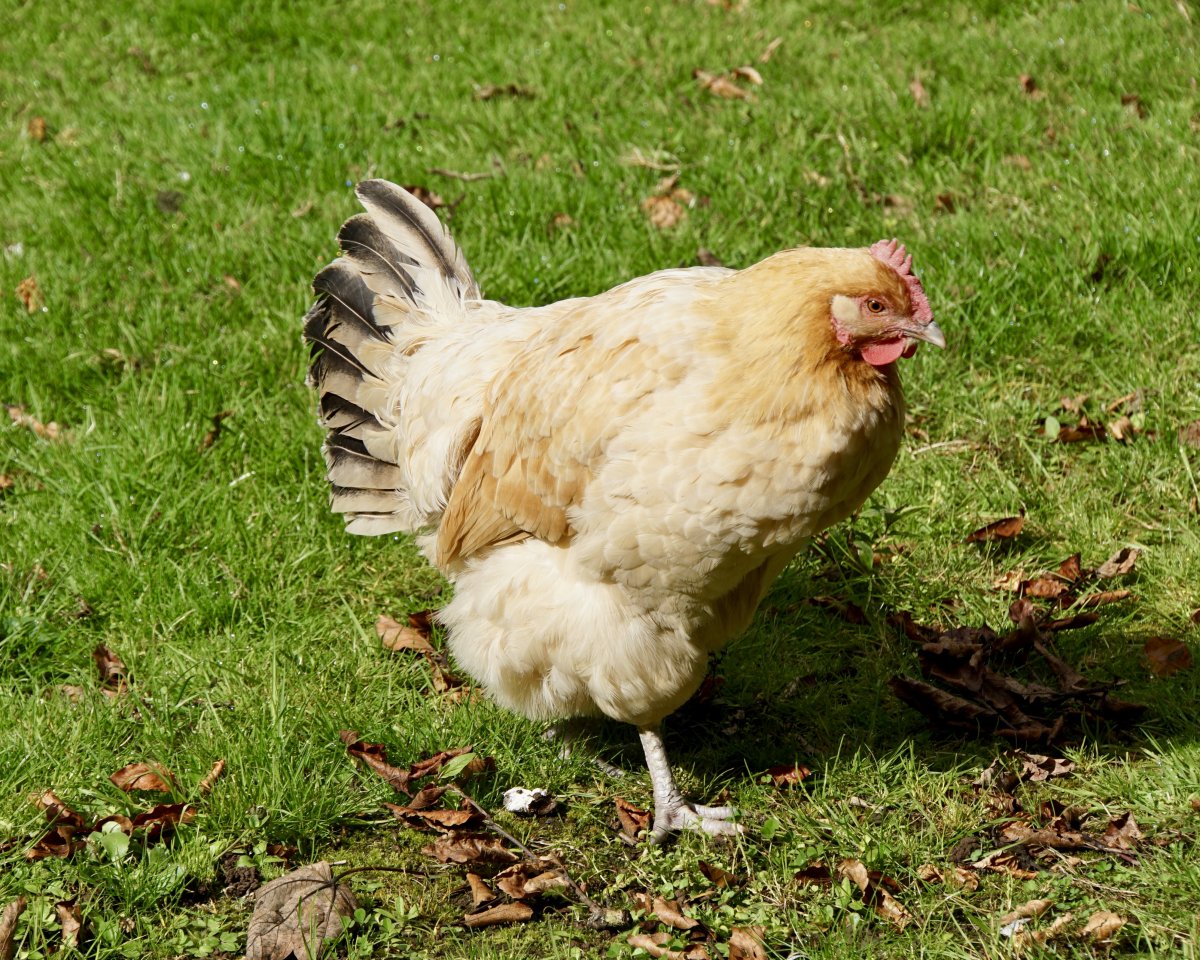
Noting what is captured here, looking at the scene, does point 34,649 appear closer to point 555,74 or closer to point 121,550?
point 121,550

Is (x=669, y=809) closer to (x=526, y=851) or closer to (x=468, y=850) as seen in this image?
(x=526, y=851)

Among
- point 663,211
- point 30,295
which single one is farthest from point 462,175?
point 30,295

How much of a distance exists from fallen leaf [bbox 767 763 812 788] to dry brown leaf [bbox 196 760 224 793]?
166cm

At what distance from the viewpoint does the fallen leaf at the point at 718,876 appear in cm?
325

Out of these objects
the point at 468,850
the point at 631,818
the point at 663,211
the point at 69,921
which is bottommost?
the point at 631,818

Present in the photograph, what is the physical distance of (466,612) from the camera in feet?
11.8

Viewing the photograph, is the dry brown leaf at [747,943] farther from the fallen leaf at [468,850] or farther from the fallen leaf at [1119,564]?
the fallen leaf at [1119,564]

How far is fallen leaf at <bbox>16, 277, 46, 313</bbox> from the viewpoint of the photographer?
539 cm

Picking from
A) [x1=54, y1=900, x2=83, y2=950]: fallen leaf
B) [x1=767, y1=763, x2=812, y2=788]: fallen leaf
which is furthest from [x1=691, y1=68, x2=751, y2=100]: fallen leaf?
[x1=54, y1=900, x2=83, y2=950]: fallen leaf

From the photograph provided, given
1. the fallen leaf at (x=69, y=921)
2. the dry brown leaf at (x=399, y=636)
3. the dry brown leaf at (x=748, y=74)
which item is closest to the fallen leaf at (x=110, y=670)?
the dry brown leaf at (x=399, y=636)

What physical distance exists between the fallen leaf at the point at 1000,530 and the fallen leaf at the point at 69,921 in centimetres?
312

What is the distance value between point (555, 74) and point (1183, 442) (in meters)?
3.89

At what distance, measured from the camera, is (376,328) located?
4160 millimetres

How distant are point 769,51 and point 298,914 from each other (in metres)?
5.36
